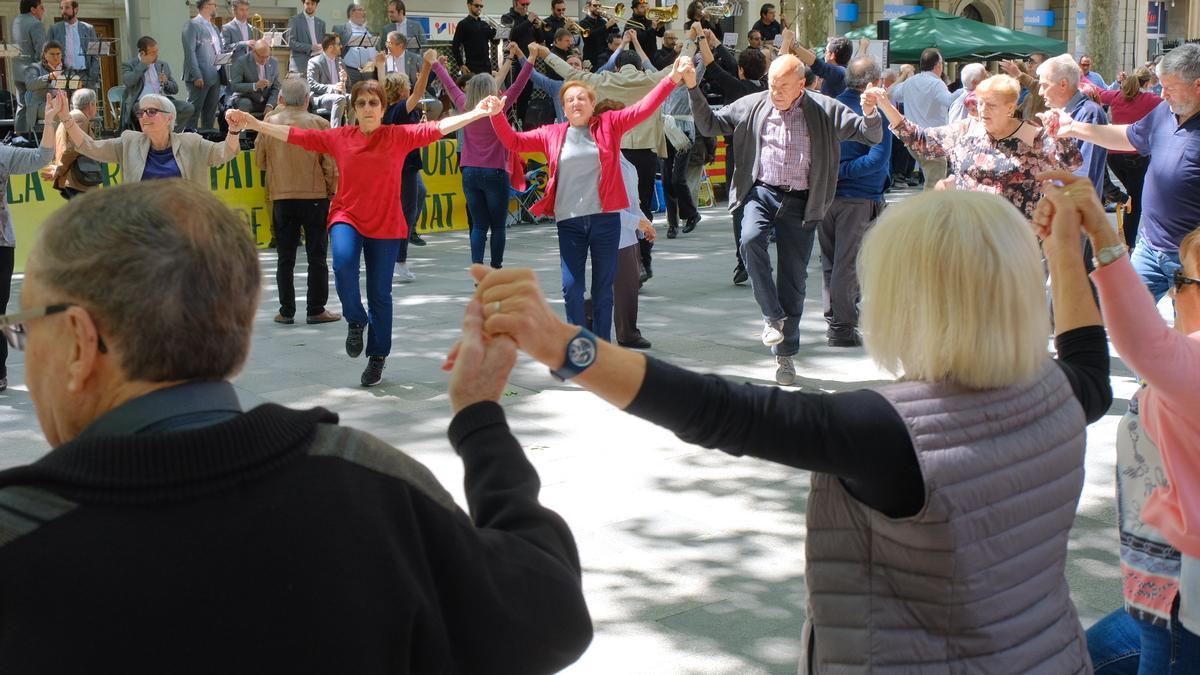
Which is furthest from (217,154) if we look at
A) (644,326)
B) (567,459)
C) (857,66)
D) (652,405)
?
(652,405)

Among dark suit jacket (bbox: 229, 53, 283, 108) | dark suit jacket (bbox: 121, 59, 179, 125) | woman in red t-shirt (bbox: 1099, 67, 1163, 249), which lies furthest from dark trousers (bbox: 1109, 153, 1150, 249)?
dark suit jacket (bbox: 121, 59, 179, 125)

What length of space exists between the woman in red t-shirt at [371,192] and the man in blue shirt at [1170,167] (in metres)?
3.67

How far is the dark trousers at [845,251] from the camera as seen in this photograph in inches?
362

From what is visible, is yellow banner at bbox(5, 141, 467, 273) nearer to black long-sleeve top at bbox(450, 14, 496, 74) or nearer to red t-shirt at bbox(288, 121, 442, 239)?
black long-sleeve top at bbox(450, 14, 496, 74)

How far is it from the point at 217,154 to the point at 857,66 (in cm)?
454

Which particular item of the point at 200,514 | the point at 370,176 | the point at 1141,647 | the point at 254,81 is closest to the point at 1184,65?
the point at 370,176

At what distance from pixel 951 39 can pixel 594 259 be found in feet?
59.1

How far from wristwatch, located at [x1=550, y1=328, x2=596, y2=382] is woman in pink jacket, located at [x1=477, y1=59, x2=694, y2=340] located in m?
6.22

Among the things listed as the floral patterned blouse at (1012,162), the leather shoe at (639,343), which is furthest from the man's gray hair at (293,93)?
the floral patterned blouse at (1012,162)

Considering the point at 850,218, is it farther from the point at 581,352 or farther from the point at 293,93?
the point at 581,352

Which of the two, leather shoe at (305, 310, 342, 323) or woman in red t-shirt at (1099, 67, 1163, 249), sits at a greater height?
woman in red t-shirt at (1099, 67, 1163, 249)

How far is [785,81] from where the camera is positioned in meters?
8.22

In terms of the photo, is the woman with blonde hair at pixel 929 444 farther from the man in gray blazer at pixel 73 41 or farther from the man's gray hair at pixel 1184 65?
the man in gray blazer at pixel 73 41

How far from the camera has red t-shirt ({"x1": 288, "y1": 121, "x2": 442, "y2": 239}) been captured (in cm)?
800
